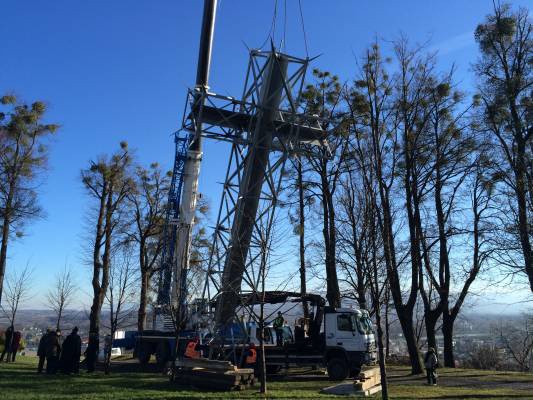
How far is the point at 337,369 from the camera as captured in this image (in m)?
17.8

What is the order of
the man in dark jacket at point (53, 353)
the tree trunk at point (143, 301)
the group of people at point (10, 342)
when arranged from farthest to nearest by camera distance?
the tree trunk at point (143, 301) → the group of people at point (10, 342) → the man in dark jacket at point (53, 353)

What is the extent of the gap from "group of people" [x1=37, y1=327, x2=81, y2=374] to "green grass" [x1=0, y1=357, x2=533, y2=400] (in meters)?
0.54

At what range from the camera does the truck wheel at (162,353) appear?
21.8 meters

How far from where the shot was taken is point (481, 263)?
25172 millimetres

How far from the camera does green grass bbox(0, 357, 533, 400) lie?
501 inches

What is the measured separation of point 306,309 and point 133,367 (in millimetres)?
8222

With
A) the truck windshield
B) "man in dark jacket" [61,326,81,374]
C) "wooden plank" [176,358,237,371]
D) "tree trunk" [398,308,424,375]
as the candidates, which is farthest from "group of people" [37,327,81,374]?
"tree trunk" [398,308,424,375]

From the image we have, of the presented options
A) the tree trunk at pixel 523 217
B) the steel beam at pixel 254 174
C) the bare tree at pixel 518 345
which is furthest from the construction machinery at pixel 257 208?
the bare tree at pixel 518 345

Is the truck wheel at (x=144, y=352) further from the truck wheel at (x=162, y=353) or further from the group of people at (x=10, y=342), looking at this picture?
the group of people at (x=10, y=342)

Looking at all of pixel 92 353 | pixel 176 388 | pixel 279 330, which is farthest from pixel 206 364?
pixel 92 353

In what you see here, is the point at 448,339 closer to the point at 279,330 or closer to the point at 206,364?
the point at 279,330

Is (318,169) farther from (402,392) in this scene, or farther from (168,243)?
(402,392)

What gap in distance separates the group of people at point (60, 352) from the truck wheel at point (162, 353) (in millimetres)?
4658

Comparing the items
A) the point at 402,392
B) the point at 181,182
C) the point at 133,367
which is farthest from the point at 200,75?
the point at 402,392
